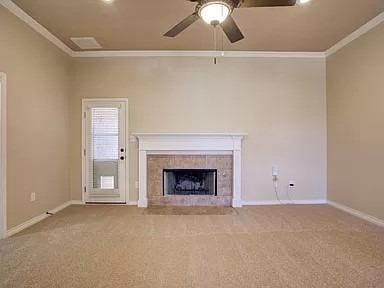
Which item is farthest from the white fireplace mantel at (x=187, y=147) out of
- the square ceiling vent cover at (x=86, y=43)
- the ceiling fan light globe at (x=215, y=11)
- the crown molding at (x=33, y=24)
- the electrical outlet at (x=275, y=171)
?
the ceiling fan light globe at (x=215, y=11)

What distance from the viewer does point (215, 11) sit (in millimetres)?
2395

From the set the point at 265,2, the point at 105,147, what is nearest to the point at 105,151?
the point at 105,147

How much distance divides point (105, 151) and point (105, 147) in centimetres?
8

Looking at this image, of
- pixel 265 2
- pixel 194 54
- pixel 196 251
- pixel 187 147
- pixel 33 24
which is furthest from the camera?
pixel 194 54

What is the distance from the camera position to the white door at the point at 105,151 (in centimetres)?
540

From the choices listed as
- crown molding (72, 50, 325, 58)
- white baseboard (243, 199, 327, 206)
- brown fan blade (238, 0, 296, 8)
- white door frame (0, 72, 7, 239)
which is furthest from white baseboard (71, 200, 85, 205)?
brown fan blade (238, 0, 296, 8)

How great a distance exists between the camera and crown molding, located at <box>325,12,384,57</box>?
394cm

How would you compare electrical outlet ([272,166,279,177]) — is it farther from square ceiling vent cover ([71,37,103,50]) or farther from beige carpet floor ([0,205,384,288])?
square ceiling vent cover ([71,37,103,50])

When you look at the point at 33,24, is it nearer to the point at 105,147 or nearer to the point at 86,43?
the point at 86,43

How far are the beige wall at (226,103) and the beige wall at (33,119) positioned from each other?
41 cm

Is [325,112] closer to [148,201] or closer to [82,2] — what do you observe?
[148,201]

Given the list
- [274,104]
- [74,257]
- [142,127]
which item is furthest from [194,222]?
[274,104]

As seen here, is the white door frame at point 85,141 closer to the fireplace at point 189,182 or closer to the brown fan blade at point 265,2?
the fireplace at point 189,182

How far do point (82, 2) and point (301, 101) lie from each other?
13.2ft
